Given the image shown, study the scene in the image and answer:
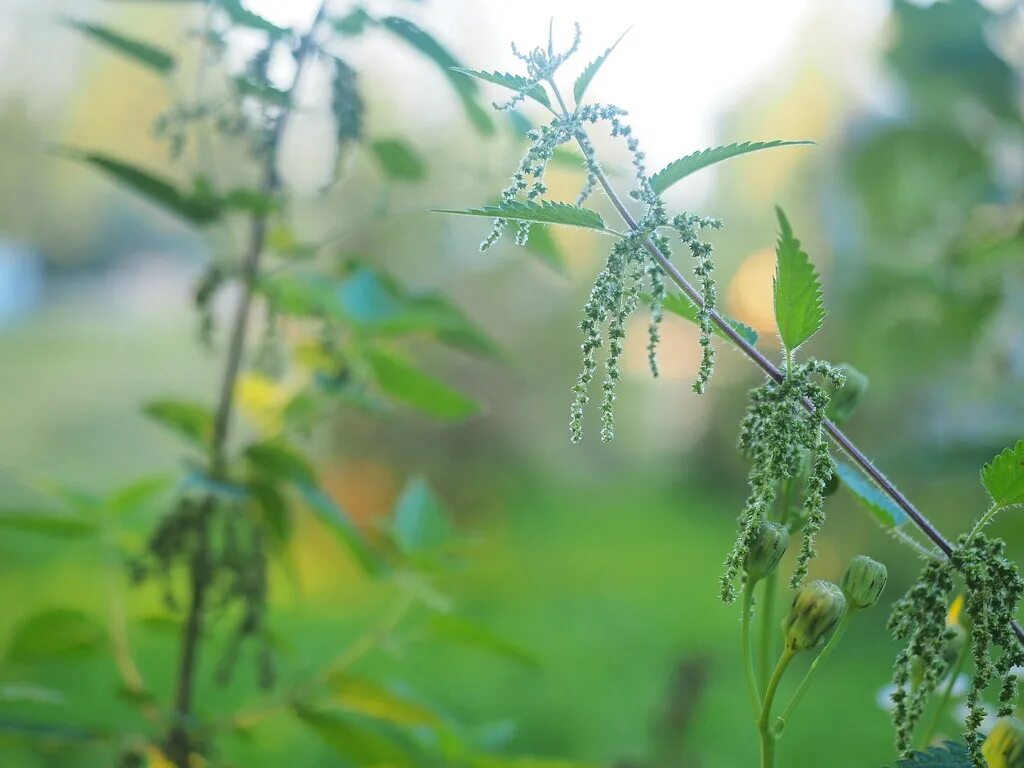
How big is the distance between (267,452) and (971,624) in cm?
37

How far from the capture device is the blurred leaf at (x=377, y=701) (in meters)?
0.56

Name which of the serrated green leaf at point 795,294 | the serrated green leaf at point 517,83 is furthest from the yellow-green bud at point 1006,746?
the serrated green leaf at point 517,83

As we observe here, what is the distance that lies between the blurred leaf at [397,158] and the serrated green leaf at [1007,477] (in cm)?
43

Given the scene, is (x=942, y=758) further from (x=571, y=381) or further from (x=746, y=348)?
(x=571, y=381)

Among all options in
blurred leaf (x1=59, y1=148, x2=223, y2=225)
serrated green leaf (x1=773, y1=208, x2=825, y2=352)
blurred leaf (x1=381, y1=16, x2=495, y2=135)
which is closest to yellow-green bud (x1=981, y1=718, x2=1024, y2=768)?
serrated green leaf (x1=773, y1=208, x2=825, y2=352)

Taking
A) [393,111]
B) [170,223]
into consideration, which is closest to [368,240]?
[393,111]

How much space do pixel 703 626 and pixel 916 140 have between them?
1072 mm

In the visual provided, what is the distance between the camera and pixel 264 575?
572 mm

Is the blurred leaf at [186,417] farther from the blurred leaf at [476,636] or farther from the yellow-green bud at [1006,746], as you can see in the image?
the yellow-green bud at [1006,746]

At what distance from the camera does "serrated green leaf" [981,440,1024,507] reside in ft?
0.94

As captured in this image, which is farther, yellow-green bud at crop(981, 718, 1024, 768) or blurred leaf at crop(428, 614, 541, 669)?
blurred leaf at crop(428, 614, 541, 669)

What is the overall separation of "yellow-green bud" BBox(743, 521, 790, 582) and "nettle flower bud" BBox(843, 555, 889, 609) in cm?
2

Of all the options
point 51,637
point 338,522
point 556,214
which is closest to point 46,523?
point 51,637

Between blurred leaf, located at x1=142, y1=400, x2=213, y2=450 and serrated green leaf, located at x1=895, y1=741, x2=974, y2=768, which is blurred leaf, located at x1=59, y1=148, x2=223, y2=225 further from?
serrated green leaf, located at x1=895, y1=741, x2=974, y2=768
